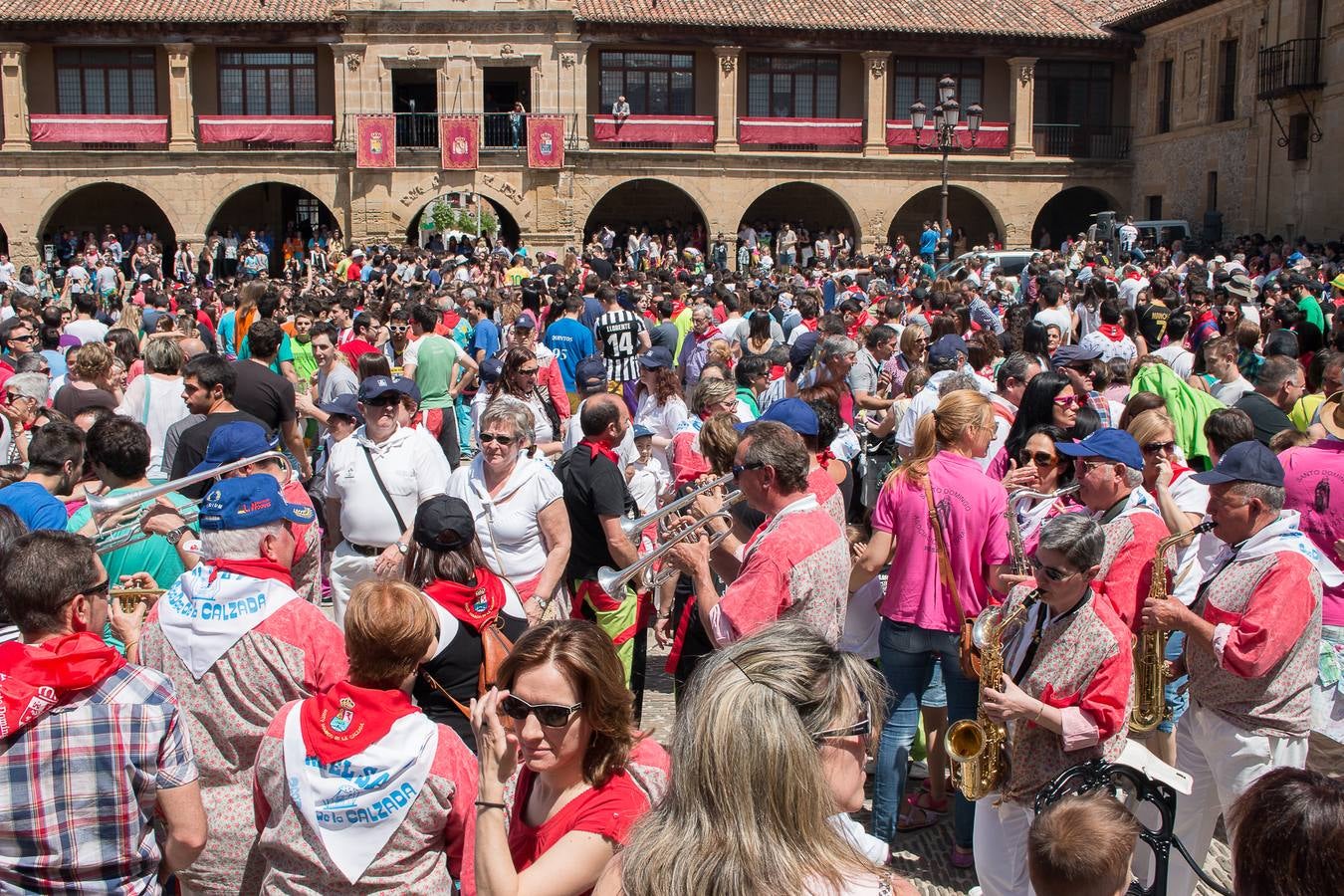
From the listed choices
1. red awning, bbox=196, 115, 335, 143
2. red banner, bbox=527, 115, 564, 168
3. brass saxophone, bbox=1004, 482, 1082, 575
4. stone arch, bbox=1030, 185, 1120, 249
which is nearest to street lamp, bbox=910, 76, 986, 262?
red banner, bbox=527, 115, 564, 168

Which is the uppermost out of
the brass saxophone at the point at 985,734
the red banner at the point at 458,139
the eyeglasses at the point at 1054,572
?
the red banner at the point at 458,139

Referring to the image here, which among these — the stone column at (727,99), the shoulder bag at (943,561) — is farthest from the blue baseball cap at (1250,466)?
the stone column at (727,99)

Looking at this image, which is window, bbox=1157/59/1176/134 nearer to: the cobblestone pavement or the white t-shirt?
the cobblestone pavement

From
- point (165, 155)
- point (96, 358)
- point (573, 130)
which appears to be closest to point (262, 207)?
point (165, 155)

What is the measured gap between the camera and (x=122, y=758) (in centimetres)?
314

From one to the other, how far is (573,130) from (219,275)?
9.83m

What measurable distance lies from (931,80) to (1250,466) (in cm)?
3371

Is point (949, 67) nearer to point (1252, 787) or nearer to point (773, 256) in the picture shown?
point (773, 256)

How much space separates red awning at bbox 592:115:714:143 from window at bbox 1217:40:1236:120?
12549mm

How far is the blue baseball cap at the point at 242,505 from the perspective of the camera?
398 centimetres

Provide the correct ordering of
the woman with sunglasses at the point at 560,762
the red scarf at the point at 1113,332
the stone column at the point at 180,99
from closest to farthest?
1. the woman with sunglasses at the point at 560,762
2. the red scarf at the point at 1113,332
3. the stone column at the point at 180,99

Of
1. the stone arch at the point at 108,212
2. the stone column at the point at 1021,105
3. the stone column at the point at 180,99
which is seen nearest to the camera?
the stone column at the point at 180,99

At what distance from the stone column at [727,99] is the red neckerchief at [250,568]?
104 ft

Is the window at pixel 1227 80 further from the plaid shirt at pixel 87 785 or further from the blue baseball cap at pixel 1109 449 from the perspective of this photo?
the plaid shirt at pixel 87 785
